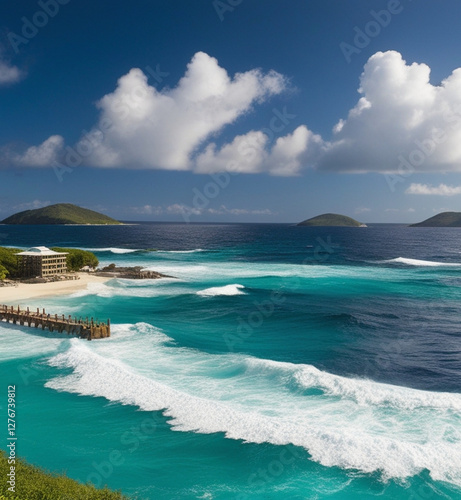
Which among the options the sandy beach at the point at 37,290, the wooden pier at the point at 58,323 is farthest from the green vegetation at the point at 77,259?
the wooden pier at the point at 58,323

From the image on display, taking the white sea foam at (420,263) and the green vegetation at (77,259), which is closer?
the green vegetation at (77,259)

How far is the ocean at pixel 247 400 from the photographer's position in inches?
821

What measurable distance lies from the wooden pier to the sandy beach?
7275 millimetres

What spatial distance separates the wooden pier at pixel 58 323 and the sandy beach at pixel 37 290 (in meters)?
7.27

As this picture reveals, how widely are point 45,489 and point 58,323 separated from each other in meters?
28.6

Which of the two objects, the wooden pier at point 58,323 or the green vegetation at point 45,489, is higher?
the wooden pier at point 58,323

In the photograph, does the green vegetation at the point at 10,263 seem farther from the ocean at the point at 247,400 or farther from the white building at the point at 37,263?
the ocean at the point at 247,400

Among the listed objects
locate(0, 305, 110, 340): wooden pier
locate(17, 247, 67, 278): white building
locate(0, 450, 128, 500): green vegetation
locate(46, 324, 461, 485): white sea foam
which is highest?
locate(17, 247, 67, 278): white building

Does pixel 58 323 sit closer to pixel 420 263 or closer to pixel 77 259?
pixel 77 259

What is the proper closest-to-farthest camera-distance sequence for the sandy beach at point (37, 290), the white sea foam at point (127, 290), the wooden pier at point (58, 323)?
the wooden pier at point (58, 323), the sandy beach at point (37, 290), the white sea foam at point (127, 290)

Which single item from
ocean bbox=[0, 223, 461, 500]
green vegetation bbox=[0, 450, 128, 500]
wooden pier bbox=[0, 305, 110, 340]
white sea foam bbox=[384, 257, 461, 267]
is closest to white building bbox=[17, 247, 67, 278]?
ocean bbox=[0, 223, 461, 500]

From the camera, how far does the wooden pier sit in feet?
Answer: 136

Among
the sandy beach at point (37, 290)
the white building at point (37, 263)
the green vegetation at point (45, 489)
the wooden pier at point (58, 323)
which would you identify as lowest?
the green vegetation at point (45, 489)

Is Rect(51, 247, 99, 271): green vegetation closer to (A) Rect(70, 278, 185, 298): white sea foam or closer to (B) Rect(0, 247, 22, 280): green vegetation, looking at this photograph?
(B) Rect(0, 247, 22, 280): green vegetation
